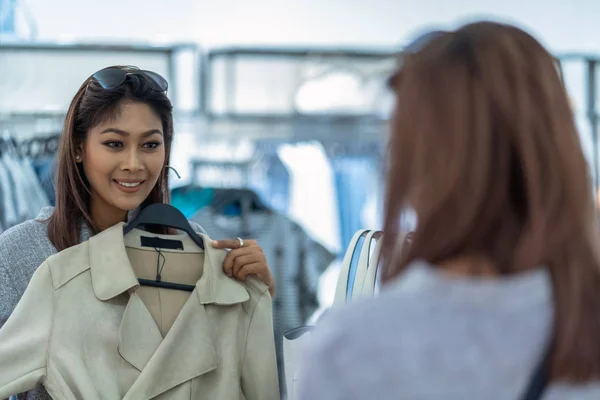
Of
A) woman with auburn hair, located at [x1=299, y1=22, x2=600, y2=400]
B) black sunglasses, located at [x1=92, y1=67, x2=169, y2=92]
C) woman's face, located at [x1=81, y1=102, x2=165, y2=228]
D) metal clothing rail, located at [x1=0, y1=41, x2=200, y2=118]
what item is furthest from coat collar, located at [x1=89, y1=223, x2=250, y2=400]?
metal clothing rail, located at [x1=0, y1=41, x2=200, y2=118]

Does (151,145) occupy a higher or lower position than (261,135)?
higher

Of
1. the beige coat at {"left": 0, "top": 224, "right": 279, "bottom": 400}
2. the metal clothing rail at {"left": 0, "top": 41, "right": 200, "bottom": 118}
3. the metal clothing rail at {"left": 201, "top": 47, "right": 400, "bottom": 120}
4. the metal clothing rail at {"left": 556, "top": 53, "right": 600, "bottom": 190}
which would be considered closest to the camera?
the beige coat at {"left": 0, "top": 224, "right": 279, "bottom": 400}

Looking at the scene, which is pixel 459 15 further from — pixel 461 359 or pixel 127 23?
pixel 461 359

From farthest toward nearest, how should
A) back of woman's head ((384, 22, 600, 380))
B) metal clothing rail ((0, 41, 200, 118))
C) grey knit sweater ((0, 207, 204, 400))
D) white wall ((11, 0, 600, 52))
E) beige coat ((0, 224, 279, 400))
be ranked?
white wall ((11, 0, 600, 52)), metal clothing rail ((0, 41, 200, 118)), grey knit sweater ((0, 207, 204, 400)), beige coat ((0, 224, 279, 400)), back of woman's head ((384, 22, 600, 380))

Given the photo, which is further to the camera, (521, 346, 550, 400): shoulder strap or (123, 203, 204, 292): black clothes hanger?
(123, 203, 204, 292): black clothes hanger

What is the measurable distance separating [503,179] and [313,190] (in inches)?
108

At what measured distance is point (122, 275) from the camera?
69.2 inches

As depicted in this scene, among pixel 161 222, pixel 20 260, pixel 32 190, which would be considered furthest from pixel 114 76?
pixel 32 190

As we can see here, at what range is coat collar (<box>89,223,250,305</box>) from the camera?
175 cm

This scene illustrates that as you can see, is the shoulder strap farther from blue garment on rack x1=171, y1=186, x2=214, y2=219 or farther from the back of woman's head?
blue garment on rack x1=171, y1=186, x2=214, y2=219

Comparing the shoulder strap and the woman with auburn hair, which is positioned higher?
the woman with auburn hair

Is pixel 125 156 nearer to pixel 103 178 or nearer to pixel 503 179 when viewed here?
pixel 103 178

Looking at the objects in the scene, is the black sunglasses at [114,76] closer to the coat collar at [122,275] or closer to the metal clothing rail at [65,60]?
the coat collar at [122,275]

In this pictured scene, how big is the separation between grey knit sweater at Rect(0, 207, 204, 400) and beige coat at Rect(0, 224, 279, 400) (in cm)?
11
